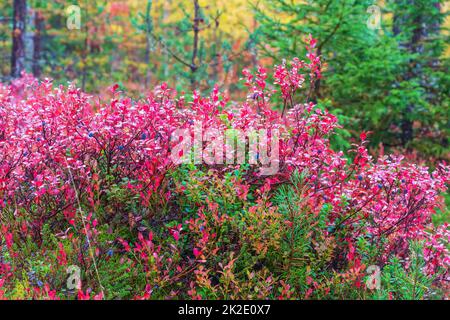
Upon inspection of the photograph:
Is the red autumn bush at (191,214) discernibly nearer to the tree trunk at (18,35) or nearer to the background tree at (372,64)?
the background tree at (372,64)

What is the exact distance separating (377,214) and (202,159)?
1.54m

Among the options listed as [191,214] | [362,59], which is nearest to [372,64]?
[362,59]

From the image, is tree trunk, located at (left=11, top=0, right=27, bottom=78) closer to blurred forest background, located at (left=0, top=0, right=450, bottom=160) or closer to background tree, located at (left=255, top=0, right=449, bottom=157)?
blurred forest background, located at (left=0, top=0, right=450, bottom=160)

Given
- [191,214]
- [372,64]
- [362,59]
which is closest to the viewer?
[191,214]

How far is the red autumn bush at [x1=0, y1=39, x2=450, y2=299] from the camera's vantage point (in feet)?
12.3

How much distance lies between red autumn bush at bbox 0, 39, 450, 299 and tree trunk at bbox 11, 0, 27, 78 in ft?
26.3

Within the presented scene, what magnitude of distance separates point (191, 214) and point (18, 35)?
31.4 ft

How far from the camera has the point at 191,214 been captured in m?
4.18

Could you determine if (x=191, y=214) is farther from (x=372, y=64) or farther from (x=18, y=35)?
(x=18, y=35)

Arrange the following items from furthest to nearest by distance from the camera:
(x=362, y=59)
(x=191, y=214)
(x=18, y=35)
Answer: (x=18, y=35), (x=362, y=59), (x=191, y=214)

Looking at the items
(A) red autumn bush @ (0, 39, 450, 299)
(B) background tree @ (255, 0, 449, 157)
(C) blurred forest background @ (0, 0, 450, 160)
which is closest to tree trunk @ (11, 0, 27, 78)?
(C) blurred forest background @ (0, 0, 450, 160)

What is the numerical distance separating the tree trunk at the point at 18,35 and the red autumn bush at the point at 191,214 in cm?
803
